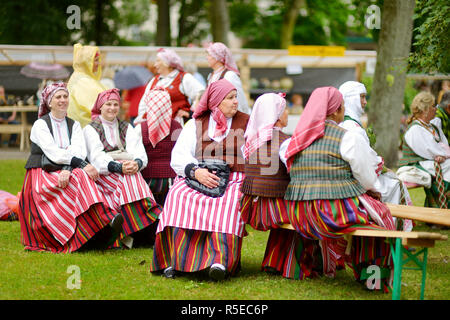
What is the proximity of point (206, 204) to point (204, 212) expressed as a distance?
69mm

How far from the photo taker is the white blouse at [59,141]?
6547mm

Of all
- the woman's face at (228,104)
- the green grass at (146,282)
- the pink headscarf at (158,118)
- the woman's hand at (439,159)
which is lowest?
the green grass at (146,282)

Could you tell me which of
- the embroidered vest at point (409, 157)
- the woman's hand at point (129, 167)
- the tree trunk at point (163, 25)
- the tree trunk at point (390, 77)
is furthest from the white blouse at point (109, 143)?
the tree trunk at point (163, 25)

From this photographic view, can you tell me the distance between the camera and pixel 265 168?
5293 mm

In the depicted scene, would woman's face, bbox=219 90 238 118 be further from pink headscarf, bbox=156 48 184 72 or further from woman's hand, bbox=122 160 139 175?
pink headscarf, bbox=156 48 184 72

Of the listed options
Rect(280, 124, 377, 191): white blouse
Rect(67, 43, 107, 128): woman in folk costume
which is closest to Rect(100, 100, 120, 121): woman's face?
Rect(67, 43, 107, 128): woman in folk costume

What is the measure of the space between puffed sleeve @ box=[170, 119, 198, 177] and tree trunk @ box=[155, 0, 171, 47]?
47.1 feet

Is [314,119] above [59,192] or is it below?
above

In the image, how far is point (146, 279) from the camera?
218 inches

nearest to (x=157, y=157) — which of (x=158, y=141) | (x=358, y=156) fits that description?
(x=158, y=141)

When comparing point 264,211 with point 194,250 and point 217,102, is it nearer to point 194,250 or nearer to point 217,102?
point 194,250

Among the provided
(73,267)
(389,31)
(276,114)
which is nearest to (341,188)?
(276,114)

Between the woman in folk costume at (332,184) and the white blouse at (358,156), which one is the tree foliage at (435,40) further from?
the white blouse at (358,156)
